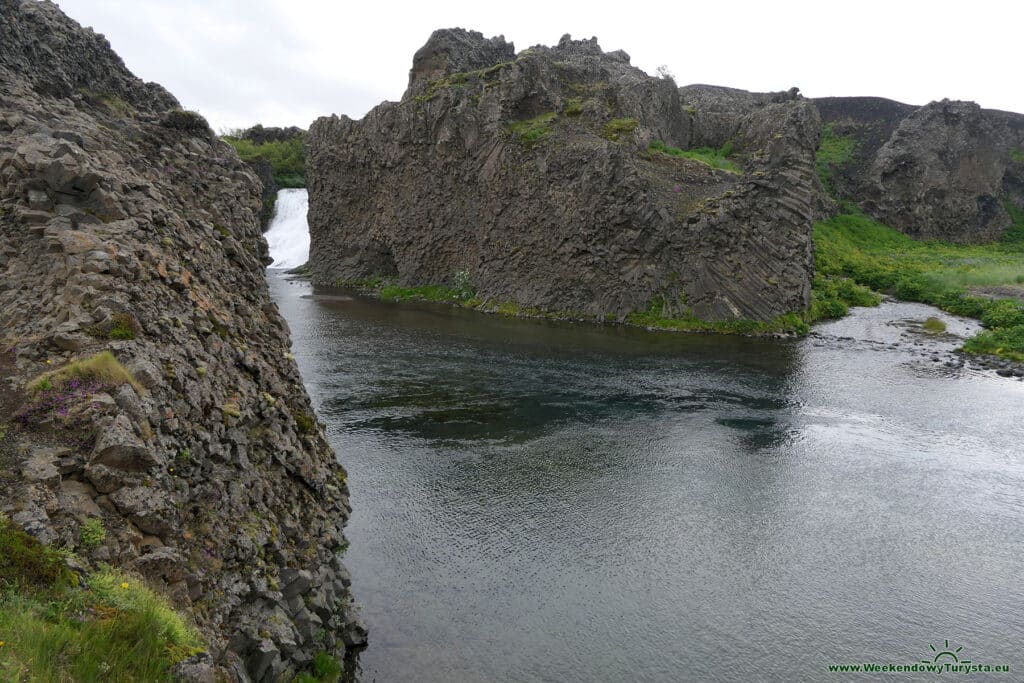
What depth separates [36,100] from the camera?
17.6 meters

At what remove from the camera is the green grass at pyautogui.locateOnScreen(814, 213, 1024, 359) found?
51.3m

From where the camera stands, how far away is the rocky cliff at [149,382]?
31.8ft

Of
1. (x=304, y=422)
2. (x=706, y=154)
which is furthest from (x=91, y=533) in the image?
(x=706, y=154)

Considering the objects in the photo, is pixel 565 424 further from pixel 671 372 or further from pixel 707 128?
pixel 707 128

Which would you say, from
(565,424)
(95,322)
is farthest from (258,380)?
(565,424)

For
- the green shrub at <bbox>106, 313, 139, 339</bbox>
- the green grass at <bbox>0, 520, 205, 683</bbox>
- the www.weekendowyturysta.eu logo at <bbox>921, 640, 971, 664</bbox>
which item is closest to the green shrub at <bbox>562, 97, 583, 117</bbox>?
the www.weekendowyturysta.eu logo at <bbox>921, 640, 971, 664</bbox>

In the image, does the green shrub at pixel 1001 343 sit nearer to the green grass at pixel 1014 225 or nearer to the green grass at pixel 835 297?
the green grass at pixel 835 297

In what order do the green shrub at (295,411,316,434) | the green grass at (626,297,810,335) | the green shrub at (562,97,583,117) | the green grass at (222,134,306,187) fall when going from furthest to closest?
the green grass at (222,134,306,187) → the green shrub at (562,97,583,117) → the green grass at (626,297,810,335) → the green shrub at (295,411,316,434)

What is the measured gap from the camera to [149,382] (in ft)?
37.1

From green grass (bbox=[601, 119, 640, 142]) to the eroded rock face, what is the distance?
0.18m

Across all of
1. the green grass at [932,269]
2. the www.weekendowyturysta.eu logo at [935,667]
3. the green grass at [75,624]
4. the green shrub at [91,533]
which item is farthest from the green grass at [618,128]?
the green grass at [75,624]

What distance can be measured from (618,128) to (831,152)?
71.1 meters

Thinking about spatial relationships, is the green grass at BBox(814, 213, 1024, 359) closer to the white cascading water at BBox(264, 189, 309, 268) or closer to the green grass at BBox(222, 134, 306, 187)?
the white cascading water at BBox(264, 189, 309, 268)

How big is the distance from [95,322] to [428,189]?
63914mm
